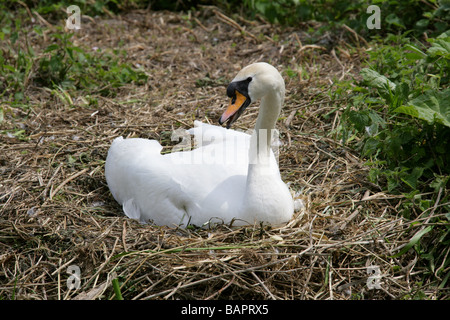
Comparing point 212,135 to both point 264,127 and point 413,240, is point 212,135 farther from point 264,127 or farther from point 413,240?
point 413,240

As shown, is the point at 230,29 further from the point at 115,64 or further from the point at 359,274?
the point at 359,274

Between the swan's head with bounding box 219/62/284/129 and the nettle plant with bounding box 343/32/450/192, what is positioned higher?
the swan's head with bounding box 219/62/284/129

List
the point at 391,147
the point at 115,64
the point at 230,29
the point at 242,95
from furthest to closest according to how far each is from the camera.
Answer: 1. the point at 230,29
2. the point at 115,64
3. the point at 391,147
4. the point at 242,95

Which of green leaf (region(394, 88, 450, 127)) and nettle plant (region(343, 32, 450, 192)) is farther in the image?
nettle plant (region(343, 32, 450, 192))

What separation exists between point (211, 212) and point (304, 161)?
4.44ft

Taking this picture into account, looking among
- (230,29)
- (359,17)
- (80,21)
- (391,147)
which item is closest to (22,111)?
(80,21)

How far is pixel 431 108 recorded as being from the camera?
4.22 m

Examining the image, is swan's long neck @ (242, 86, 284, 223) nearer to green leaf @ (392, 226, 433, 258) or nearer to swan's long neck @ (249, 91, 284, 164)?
swan's long neck @ (249, 91, 284, 164)

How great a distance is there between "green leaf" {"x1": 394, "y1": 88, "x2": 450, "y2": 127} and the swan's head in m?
1.02

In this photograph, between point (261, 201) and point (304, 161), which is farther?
point (304, 161)

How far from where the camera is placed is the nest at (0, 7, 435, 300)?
3605mm

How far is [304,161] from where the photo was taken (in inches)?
197

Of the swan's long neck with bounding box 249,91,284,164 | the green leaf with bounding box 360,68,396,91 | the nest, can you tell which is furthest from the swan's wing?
the green leaf with bounding box 360,68,396,91

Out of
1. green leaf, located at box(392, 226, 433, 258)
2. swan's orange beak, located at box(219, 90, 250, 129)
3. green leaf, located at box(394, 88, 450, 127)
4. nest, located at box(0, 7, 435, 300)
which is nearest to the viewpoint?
nest, located at box(0, 7, 435, 300)
